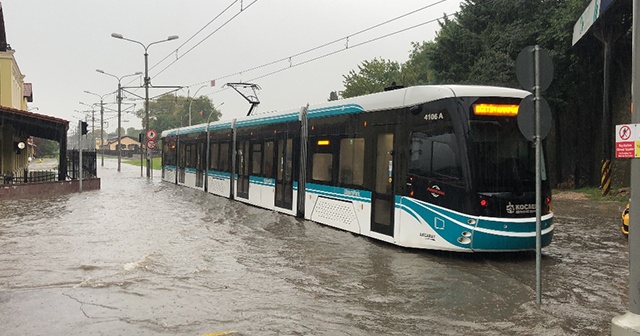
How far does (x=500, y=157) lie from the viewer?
9.75 metres

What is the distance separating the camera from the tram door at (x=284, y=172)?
1583 centimetres

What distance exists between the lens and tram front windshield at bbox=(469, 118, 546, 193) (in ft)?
31.5

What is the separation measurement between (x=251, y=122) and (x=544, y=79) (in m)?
13.1

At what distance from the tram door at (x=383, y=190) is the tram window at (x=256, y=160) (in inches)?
274

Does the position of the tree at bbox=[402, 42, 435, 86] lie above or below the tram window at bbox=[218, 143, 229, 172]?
above

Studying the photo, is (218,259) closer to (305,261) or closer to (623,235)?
(305,261)

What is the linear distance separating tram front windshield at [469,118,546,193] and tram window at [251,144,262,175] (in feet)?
31.0

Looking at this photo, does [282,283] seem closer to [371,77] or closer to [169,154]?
[169,154]

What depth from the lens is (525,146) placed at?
9.91 metres

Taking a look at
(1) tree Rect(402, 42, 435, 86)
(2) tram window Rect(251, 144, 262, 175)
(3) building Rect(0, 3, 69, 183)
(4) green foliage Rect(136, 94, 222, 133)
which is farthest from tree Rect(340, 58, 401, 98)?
(4) green foliage Rect(136, 94, 222, 133)

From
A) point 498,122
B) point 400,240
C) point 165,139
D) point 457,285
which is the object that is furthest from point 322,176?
point 165,139

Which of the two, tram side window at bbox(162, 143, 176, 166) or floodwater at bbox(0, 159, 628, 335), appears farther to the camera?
tram side window at bbox(162, 143, 176, 166)

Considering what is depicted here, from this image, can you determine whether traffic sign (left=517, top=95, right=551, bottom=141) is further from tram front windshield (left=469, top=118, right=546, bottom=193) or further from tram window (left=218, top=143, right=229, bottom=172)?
tram window (left=218, top=143, right=229, bottom=172)

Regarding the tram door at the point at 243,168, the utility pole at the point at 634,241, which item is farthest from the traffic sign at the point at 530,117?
the tram door at the point at 243,168
